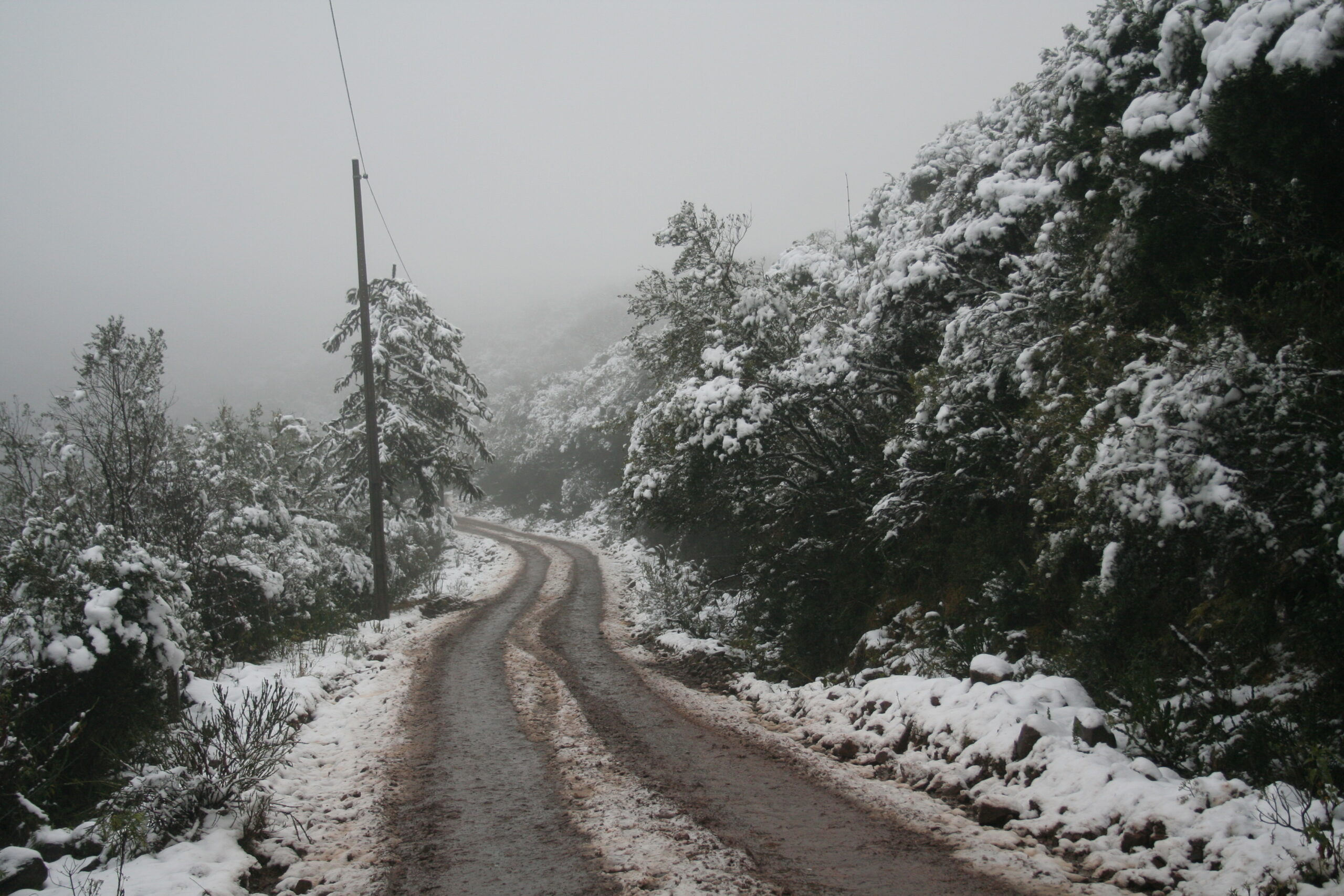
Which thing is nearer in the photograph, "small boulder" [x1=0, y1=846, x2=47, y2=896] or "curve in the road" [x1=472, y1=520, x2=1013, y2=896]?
"small boulder" [x1=0, y1=846, x2=47, y2=896]

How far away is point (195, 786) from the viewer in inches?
198

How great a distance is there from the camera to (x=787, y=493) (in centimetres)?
1252

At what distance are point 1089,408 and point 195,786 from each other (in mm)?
7680

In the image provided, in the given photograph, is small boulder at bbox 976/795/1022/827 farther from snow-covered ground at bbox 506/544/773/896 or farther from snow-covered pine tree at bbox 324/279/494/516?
snow-covered pine tree at bbox 324/279/494/516

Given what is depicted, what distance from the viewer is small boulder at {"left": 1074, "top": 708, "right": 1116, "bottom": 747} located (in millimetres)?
5059

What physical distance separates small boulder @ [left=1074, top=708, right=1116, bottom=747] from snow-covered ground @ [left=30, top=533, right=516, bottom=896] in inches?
193

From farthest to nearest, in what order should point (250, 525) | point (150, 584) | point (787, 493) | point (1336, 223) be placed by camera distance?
1. point (250, 525)
2. point (787, 493)
3. point (150, 584)
4. point (1336, 223)

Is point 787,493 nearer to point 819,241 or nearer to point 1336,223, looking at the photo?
point 819,241

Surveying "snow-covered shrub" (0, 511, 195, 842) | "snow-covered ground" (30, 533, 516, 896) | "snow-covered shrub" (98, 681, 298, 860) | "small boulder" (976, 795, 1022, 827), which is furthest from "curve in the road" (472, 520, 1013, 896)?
"snow-covered shrub" (0, 511, 195, 842)

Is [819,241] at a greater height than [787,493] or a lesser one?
greater

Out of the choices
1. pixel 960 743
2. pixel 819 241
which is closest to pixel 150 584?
pixel 960 743

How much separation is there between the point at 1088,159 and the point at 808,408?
17.5ft

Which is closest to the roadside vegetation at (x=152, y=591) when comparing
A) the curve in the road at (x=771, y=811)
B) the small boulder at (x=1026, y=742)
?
the curve in the road at (x=771, y=811)

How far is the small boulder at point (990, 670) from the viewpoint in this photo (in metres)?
6.55
